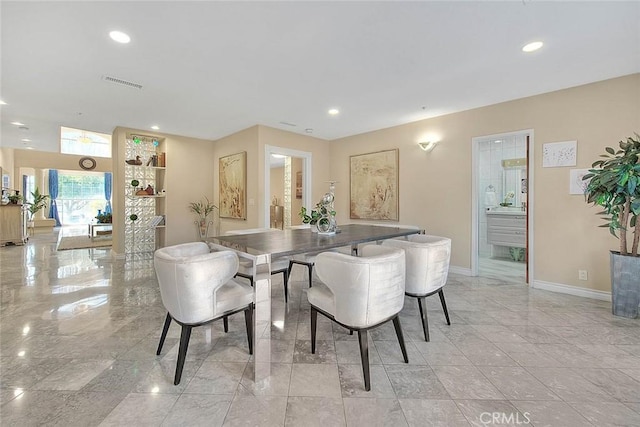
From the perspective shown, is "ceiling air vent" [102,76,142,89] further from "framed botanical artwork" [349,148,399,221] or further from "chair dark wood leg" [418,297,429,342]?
"chair dark wood leg" [418,297,429,342]

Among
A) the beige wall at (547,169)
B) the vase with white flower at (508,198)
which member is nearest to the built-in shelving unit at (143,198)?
the beige wall at (547,169)

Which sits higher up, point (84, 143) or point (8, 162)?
point (84, 143)

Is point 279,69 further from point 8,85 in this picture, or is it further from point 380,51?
point 8,85

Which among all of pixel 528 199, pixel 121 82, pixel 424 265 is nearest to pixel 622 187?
pixel 528 199

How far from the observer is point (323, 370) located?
1817 millimetres

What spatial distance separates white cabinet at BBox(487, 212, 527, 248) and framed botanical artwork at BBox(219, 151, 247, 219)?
493cm

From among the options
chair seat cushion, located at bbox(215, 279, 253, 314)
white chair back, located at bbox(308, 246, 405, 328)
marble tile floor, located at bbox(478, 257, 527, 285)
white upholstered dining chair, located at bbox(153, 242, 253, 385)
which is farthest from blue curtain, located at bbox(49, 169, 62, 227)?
marble tile floor, located at bbox(478, 257, 527, 285)

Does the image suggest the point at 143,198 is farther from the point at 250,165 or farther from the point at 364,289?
the point at 364,289

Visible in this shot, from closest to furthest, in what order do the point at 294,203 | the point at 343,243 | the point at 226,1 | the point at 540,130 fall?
the point at 226,1
the point at 343,243
the point at 540,130
the point at 294,203

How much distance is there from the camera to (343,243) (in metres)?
2.22

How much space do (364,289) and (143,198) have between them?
5.97m

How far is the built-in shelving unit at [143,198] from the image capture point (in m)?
5.50

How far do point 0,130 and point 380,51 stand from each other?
8345 millimetres

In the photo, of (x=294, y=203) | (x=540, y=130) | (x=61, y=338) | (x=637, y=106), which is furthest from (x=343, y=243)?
(x=294, y=203)
